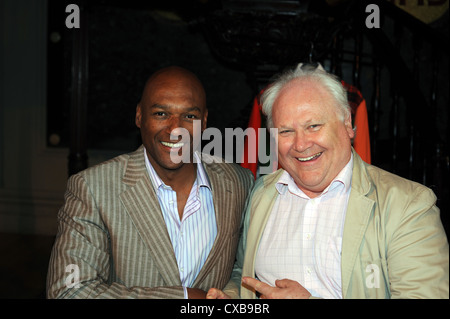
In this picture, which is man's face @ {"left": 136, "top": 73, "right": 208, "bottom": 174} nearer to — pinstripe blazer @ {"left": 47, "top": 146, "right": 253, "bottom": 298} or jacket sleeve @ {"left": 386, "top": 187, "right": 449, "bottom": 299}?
pinstripe blazer @ {"left": 47, "top": 146, "right": 253, "bottom": 298}

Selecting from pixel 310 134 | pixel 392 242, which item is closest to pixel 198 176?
pixel 310 134

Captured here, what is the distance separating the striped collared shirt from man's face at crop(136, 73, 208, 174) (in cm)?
10

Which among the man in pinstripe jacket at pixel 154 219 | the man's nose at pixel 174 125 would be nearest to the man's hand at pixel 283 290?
the man in pinstripe jacket at pixel 154 219

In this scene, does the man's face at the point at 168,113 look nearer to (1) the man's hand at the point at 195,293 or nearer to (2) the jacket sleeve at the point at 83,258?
(2) the jacket sleeve at the point at 83,258

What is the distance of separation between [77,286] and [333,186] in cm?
101

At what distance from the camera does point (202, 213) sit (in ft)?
6.23

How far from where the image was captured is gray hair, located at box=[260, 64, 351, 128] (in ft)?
5.63

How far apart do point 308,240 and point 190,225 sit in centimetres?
48

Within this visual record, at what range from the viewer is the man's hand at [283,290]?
1.49 metres

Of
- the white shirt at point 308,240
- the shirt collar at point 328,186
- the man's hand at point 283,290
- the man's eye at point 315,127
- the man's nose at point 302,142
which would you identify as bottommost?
the man's hand at point 283,290

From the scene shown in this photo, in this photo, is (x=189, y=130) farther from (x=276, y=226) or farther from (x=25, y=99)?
(x=25, y=99)

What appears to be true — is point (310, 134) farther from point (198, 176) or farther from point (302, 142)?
point (198, 176)
